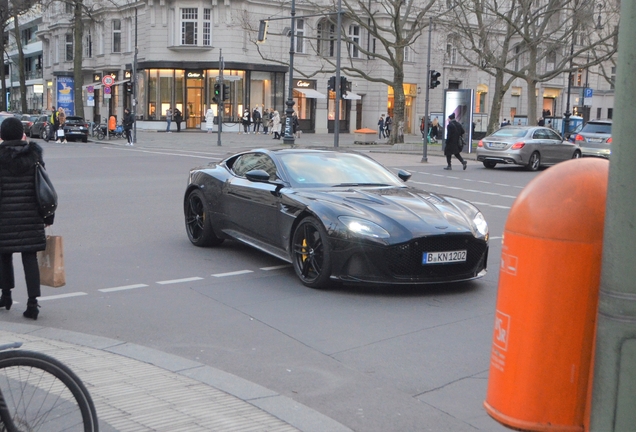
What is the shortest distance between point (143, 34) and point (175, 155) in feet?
95.6

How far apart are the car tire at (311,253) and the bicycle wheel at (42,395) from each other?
4801 mm

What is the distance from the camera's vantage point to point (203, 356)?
20.0 ft

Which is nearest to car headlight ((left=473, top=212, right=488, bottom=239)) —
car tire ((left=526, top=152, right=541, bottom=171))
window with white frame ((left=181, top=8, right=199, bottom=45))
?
car tire ((left=526, top=152, right=541, bottom=171))

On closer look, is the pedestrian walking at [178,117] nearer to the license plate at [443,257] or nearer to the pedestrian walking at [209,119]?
the pedestrian walking at [209,119]

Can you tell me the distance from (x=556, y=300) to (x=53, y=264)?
17.0ft

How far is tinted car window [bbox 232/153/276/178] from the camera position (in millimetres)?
9984

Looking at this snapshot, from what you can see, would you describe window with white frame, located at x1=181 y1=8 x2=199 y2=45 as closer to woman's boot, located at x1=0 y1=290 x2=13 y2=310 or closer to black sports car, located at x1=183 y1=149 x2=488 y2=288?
black sports car, located at x1=183 y1=149 x2=488 y2=288

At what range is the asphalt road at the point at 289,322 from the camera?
5266 mm

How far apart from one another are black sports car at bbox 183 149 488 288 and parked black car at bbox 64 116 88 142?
Answer: 1373 inches

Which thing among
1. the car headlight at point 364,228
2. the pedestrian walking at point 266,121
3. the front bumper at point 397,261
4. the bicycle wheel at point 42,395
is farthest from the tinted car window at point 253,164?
the pedestrian walking at point 266,121

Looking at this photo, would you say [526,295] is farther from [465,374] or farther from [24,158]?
[24,158]

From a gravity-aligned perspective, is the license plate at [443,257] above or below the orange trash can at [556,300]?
below

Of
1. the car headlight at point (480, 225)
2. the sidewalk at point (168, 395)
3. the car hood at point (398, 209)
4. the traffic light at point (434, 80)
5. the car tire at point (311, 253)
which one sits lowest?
the sidewalk at point (168, 395)

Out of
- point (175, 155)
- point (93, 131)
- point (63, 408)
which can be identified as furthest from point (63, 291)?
point (93, 131)
